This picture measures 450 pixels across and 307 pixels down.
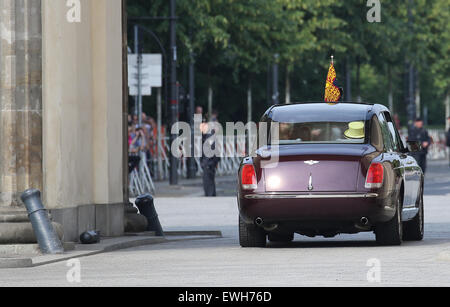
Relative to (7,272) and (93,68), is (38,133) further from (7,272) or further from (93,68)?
(7,272)

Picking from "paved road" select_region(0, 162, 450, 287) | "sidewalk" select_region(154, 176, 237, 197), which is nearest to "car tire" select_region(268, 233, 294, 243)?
"paved road" select_region(0, 162, 450, 287)

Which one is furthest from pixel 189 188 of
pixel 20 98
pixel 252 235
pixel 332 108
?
pixel 20 98

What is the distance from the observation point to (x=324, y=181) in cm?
1627

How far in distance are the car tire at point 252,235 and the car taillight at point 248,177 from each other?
Result: 0.72m

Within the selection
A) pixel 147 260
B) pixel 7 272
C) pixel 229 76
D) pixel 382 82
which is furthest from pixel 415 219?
pixel 382 82

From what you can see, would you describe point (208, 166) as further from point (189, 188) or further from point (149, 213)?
point (149, 213)

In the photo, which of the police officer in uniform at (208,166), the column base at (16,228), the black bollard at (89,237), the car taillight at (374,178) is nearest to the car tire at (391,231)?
the car taillight at (374,178)

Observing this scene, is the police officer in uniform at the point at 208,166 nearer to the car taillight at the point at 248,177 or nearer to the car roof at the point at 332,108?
the car roof at the point at 332,108

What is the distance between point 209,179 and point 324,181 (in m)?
18.1

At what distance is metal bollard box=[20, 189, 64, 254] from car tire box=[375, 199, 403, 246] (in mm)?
3572

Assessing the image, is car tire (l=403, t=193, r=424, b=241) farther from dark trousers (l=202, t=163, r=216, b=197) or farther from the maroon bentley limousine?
dark trousers (l=202, t=163, r=216, b=197)

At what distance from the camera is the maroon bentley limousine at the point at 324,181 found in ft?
53.4

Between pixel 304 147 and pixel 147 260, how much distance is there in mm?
2294

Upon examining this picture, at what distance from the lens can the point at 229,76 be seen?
190 ft
